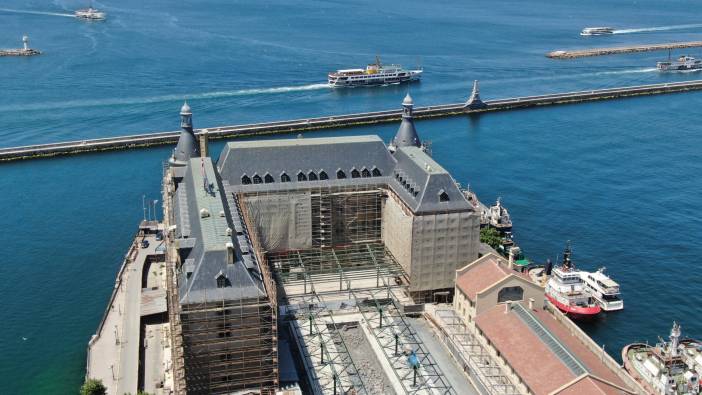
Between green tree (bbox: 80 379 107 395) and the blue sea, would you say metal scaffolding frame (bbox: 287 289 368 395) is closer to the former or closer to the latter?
green tree (bbox: 80 379 107 395)

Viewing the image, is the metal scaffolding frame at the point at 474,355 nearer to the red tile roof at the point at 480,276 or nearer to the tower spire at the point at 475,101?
the red tile roof at the point at 480,276

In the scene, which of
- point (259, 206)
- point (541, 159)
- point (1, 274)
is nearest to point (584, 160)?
point (541, 159)

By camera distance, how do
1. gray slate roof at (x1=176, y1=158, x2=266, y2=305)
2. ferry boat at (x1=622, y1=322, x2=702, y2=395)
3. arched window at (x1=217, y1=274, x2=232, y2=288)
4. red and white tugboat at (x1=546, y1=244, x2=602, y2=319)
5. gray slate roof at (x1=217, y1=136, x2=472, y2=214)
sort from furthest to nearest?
red and white tugboat at (x1=546, y1=244, x2=602, y2=319) → gray slate roof at (x1=217, y1=136, x2=472, y2=214) → ferry boat at (x1=622, y1=322, x2=702, y2=395) → arched window at (x1=217, y1=274, x2=232, y2=288) → gray slate roof at (x1=176, y1=158, x2=266, y2=305)

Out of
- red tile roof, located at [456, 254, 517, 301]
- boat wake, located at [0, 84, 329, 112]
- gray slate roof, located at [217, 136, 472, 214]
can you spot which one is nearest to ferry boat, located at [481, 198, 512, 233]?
gray slate roof, located at [217, 136, 472, 214]

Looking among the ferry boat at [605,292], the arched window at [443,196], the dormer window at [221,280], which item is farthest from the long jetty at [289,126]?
the dormer window at [221,280]

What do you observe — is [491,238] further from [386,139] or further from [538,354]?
[386,139]

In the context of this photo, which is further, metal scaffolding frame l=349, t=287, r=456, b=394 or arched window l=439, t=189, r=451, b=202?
arched window l=439, t=189, r=451, b=202
